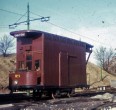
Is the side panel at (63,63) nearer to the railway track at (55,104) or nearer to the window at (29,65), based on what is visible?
the window at (29,65)

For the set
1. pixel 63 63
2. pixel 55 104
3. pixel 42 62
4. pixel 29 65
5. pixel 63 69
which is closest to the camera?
pixel 55 104

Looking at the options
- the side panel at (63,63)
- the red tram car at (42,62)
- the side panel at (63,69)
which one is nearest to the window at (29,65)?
the red tram car at (42,62)

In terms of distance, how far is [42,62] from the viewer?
18.6 m

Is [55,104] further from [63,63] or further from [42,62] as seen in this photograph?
[63,63]

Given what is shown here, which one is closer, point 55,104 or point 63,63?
point 55,104

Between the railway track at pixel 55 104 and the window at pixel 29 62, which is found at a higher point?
the window at pixel 29 62

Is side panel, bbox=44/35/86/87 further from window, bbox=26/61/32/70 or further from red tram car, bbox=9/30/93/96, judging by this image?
window, bbox=26/61/32/70

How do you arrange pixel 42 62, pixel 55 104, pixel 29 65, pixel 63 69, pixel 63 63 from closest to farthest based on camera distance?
pixel 55 104 < pixel 42 62 < pixel 29 65 < pixel 63 69 < pixel 63 63

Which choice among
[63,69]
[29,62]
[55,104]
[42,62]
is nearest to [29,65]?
[29,62]

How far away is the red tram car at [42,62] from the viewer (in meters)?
18.5

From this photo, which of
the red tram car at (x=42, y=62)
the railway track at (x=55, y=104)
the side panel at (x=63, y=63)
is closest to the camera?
the railway track at (x=55, y=104)

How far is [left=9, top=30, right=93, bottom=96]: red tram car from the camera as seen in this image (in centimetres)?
1847

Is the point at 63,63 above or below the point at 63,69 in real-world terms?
above

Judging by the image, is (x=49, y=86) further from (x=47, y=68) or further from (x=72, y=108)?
(x=72, y=108)
